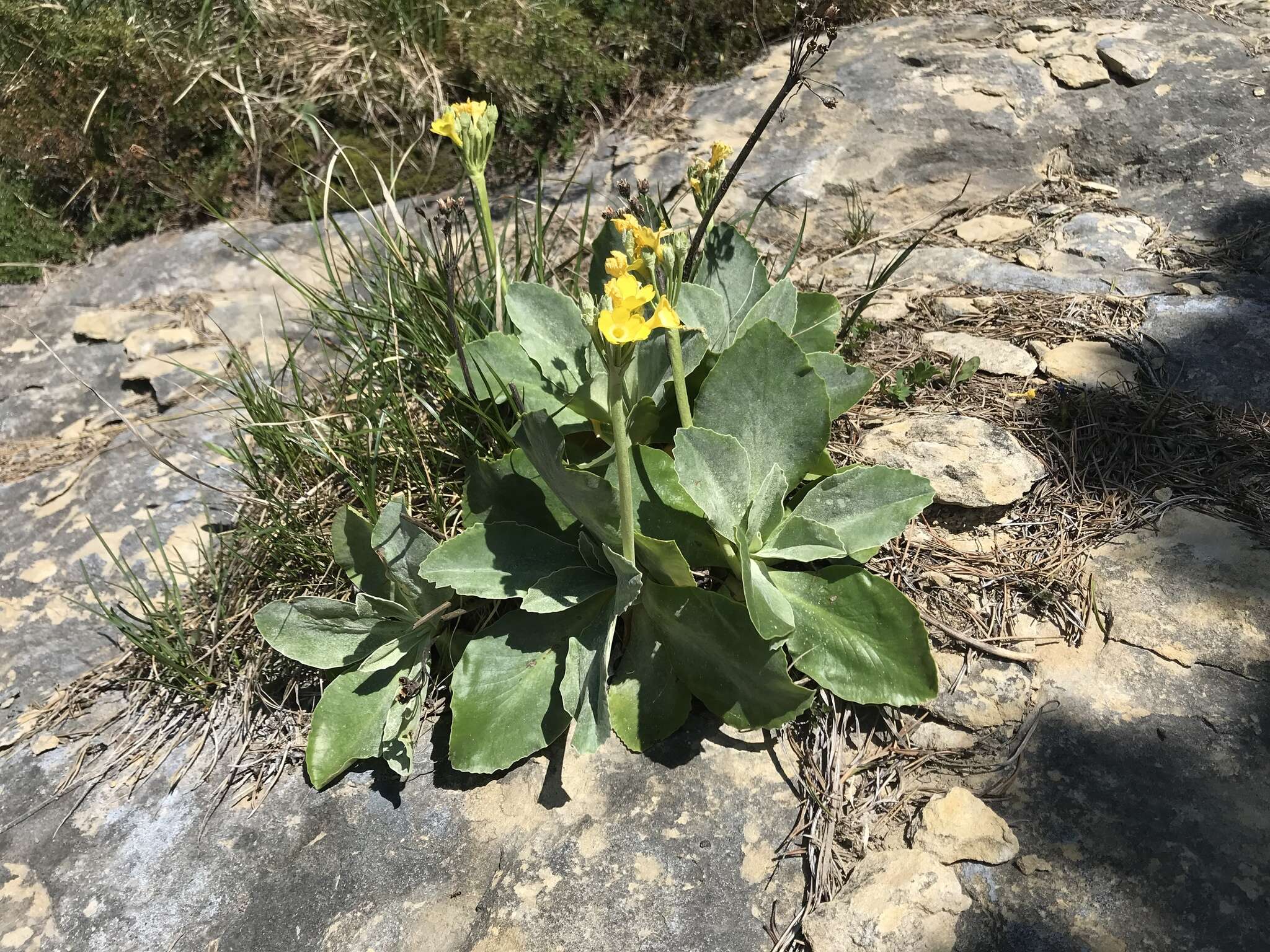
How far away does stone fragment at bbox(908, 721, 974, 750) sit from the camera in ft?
5.97

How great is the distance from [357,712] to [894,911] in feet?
4.14

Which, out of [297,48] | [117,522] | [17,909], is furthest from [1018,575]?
[297,48]

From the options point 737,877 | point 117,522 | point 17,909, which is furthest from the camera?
point 117,522

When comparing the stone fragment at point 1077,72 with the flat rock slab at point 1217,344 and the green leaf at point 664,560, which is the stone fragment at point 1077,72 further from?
the green leaf at point 664,560

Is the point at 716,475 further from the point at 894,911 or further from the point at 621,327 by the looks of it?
the point at 894,911

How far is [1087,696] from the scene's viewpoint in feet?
5.94

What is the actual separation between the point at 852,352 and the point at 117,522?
8.62 ft

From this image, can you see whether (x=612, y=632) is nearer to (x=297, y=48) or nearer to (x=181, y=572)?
(x=181, y=572)

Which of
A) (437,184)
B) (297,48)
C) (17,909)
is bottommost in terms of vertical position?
(17,909)

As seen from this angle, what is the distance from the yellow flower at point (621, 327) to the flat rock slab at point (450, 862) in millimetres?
1002

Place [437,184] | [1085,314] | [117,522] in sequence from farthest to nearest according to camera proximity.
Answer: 1. [437,184]
2. [117,522]
3. [1085,314]

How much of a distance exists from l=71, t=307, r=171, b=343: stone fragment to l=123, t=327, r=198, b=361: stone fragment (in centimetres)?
5

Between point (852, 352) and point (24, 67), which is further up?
point (24, 67)

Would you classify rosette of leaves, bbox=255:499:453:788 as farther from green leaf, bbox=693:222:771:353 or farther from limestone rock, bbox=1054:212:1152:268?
limestone rock, bbox=1054:212:1152:268
